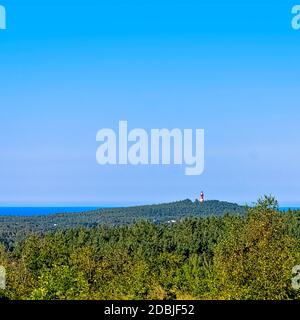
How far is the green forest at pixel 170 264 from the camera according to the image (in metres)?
45.3

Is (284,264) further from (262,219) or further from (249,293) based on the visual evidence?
(262,219)

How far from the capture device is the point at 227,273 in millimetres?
53938

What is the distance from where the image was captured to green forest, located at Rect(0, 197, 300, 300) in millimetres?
45312

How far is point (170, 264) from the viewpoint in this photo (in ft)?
251

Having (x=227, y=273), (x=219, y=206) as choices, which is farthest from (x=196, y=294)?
(x=219, y=206)

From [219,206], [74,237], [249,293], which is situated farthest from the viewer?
[219,206]

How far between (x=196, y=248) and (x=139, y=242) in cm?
1071
